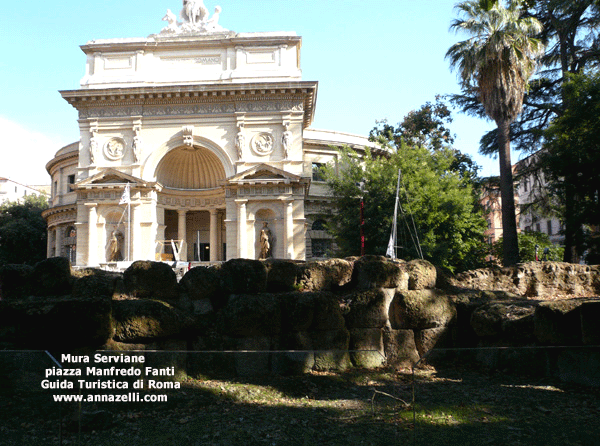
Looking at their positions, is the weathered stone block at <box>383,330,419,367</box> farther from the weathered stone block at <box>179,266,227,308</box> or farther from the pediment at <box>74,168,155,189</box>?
the pediment at <box>74,168,155,189</box>

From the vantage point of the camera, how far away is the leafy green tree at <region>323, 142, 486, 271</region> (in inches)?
939

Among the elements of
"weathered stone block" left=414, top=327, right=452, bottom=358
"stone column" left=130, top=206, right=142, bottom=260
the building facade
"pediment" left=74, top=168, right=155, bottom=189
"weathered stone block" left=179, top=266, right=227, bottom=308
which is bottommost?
"weathered stone block" left=414, top=327, right=452, bottom=358

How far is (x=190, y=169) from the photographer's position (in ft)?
112

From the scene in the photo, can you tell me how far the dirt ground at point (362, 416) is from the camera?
5109mm

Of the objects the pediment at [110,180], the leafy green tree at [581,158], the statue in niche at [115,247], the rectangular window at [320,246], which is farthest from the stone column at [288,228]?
the leafy green tree at [581,158]

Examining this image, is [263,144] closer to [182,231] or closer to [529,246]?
[182,231]

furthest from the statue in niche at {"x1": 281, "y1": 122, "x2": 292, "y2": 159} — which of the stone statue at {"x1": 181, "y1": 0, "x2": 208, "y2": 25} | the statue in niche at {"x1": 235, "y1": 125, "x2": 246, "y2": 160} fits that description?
the stone statue at {"x1": 181, "y1": 0, "x2": 208, "y2": 25}

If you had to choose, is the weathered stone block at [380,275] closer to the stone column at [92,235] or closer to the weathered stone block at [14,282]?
the weathered stone block at [14,282]

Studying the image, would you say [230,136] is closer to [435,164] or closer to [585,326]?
[435,164]

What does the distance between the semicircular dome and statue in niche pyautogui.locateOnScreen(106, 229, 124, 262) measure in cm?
427

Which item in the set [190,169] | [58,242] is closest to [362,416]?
[190,169]

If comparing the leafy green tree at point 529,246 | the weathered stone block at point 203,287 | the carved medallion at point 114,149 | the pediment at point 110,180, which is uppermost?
the carved medallion at point 114,149

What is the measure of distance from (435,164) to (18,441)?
78.6 ft

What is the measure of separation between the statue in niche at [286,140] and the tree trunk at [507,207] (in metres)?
12.7
